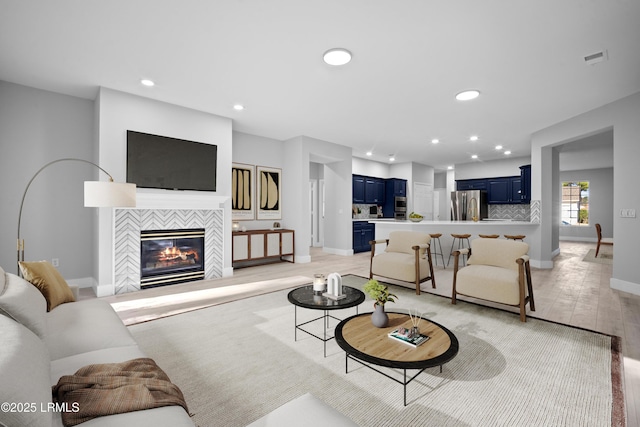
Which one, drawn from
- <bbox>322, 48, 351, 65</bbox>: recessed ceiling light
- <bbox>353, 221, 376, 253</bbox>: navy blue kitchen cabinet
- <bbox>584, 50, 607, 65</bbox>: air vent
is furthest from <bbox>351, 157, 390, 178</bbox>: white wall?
<bbox>584, 50, 607, 65</bbox>: air vent

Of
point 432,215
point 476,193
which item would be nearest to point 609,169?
point 476,193

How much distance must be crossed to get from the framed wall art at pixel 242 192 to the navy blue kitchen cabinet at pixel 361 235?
3.06 m

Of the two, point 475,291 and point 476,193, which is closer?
point 475,291

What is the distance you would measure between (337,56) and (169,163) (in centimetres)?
306

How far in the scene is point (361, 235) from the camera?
8.33 meters

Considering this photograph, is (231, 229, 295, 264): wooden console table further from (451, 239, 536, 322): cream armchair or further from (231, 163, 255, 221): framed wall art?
(451, 239, 536, 322): cream armchair

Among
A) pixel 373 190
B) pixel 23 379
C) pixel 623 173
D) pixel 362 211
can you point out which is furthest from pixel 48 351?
Result: pixel 373 190

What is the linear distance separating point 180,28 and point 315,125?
10.7 ft

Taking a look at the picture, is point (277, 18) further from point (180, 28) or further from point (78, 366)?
point (78, 366)

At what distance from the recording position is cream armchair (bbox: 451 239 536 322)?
3.08 meters

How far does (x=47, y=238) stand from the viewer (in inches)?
167

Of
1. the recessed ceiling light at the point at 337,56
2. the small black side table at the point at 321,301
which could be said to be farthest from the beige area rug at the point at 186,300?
the recessed ceiling light at the point at 337,56

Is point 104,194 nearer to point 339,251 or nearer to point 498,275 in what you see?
point 498,275

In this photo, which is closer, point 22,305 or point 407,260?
point 22,305
